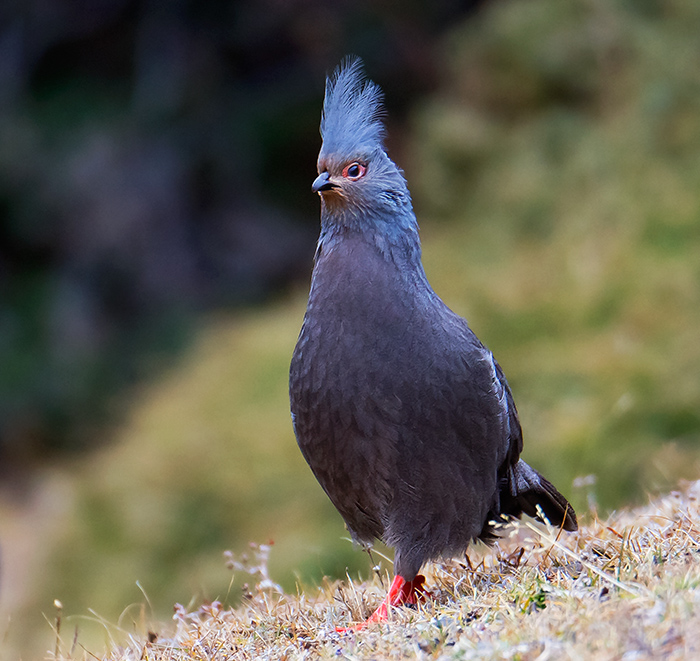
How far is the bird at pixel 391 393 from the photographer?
4062 millimetres

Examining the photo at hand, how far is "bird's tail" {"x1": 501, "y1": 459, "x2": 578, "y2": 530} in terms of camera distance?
184 inches

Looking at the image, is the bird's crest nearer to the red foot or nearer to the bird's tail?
the bird's tail

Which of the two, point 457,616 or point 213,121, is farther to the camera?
point 213,121

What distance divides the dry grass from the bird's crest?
→ 207 cm

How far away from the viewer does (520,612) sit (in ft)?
10.7

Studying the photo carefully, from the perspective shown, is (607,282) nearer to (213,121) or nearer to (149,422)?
(149,422)

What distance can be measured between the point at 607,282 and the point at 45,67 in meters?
9.95

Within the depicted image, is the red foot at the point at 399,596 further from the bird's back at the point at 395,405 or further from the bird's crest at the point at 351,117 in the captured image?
the bird's crest at the point at 351,117

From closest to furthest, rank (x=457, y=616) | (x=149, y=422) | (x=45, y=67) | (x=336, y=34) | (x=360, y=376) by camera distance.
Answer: (x=457, y=616)
(x=360, y=376)
(x=149, y=422)
(x=336, y=34)
(x=45, y=67)

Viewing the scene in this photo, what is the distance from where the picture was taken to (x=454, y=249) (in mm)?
11234

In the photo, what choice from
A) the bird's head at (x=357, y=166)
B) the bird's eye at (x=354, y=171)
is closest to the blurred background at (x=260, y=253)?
the bird's head at (x=357, y=166)

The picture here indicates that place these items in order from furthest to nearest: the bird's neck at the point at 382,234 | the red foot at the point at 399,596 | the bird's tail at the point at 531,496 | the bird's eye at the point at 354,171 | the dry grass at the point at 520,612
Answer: the bird's tail at the point at 531,496, the bird's eye at the point at 354,171, the bird's neck at the point at 382,234, the red foot at the point at 399,596, the dry grass at the point at 520,612

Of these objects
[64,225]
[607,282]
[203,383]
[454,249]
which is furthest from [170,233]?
[607,282]

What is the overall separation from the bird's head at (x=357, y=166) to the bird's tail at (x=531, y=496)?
141 centimetres
